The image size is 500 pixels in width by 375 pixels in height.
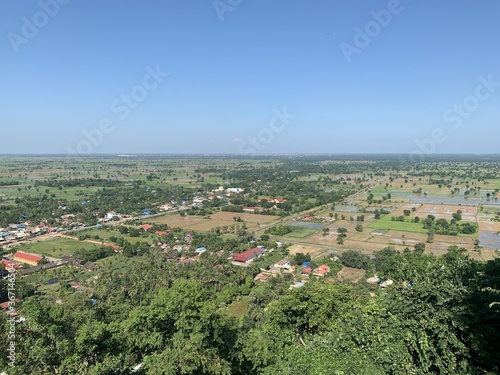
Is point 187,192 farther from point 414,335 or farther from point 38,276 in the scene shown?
point 414,335

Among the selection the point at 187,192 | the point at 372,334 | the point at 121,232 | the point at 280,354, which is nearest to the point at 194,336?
the point at 280,354

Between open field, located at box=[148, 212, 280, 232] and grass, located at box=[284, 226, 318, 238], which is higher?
grass, located at box=[284, 226, 318, 238]

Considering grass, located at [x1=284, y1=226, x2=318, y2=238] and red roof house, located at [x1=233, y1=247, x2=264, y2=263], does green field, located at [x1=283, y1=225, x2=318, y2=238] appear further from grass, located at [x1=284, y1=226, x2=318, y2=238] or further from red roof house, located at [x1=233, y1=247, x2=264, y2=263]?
red roof house, located at [x1=233, y1=247, x2=264, y2=263]

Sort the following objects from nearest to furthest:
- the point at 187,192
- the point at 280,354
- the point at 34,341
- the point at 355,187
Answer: the point at 34,341
the point at 280,354
the point at 187,192
the point at 355,187

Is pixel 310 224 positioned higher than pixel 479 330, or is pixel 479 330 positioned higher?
pixel 479 330

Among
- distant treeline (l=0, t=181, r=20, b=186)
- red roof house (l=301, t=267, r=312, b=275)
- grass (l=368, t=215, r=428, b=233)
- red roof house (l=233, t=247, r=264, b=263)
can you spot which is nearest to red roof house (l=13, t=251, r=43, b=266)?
red roof house (l=233, t=247, r=264, b=263)

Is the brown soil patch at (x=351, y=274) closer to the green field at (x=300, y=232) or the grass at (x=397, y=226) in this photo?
the green field at (x=300, y=232)

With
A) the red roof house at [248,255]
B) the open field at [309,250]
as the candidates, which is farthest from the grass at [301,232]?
the red roof house at [248,255]

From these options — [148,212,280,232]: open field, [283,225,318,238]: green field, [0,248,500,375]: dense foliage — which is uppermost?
[0,248,500,375]: dense foliage

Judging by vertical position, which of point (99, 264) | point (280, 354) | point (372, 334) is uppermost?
point (372, 334)
